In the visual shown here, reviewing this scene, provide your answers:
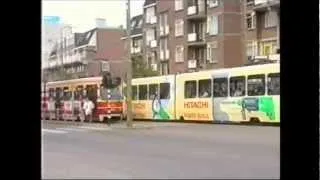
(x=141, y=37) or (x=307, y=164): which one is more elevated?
(x=141, y=37)

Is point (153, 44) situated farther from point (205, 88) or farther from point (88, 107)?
point (205, 88)

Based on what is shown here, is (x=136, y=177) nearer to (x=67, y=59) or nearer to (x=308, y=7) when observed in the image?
(x=67, y=59)

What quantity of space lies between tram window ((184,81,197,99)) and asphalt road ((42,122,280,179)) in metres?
0.69

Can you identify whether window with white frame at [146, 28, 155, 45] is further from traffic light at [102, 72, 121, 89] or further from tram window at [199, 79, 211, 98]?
tram window at [199, 79, 211, 98]

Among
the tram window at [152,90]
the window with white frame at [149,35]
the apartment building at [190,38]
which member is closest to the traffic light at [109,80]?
the apartment building at [190,38]

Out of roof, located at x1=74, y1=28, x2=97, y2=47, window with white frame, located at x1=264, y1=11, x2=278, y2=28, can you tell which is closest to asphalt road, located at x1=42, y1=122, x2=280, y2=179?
roof, located at x1=74, y1=28, x2=97, y2=47

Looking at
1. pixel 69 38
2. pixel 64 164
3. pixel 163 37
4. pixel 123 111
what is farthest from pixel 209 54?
Result: pixel 69 38

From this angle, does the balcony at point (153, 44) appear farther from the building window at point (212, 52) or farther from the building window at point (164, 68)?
the building window at point (212, 52)

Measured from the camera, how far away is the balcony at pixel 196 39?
3.85m

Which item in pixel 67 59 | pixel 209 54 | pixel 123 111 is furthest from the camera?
pixel 209 54

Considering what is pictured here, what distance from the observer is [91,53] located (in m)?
2.61
